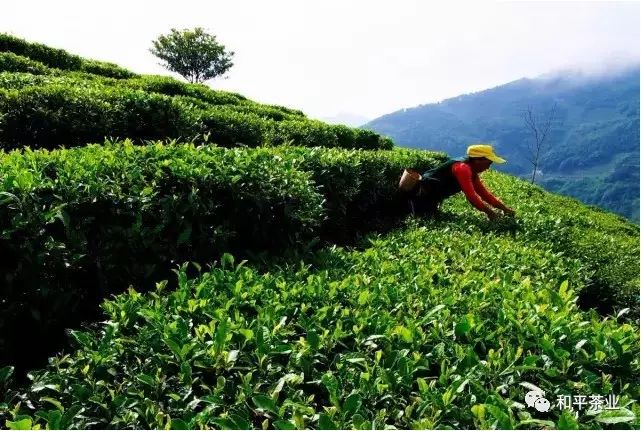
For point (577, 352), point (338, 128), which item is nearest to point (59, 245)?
point (577, 352)

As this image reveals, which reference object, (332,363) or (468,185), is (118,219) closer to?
(332,363)

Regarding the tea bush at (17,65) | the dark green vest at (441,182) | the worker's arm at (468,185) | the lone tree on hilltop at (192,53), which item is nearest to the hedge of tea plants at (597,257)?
the worker's arm at (468,185)

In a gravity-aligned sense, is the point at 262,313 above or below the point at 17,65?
below

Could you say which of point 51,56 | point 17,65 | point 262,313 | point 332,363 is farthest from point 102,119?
point 51,56

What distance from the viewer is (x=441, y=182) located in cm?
744

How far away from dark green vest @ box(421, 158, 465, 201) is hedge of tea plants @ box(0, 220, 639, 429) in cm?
427

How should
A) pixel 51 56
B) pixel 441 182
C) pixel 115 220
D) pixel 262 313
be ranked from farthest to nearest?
pixel 51 56, pixel 441 182, pixel 115 220, pixel 262 313

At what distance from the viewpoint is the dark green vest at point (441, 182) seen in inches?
293

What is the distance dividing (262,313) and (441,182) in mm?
5220

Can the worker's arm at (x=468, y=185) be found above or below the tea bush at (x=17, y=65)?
below

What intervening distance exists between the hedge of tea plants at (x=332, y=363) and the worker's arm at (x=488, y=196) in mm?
4123

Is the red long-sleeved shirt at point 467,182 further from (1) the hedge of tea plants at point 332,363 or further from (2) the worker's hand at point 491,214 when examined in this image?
(1) the hedge of tea plants at point 332,363

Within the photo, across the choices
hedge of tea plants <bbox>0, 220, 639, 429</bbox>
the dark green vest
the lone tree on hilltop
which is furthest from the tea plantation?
the lone tree on hilltop

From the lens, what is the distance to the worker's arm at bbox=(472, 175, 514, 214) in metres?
7.24
